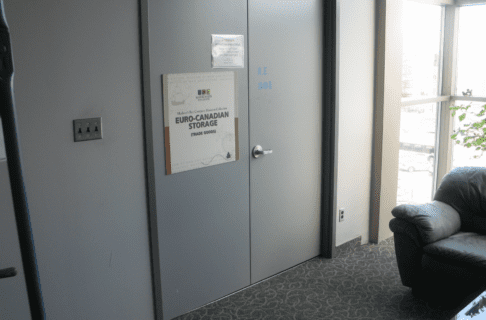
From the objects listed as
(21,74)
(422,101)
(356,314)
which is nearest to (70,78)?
(21,74)

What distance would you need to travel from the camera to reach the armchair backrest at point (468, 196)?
309 centimetres

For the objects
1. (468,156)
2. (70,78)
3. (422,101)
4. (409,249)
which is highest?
(70,78)

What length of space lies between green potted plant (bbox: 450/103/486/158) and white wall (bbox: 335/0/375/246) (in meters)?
1.14

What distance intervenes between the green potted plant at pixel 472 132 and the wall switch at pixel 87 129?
132 inches

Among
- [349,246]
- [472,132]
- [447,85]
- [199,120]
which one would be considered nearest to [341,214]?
[349,246]

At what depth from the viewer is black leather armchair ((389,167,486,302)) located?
2.72 metres

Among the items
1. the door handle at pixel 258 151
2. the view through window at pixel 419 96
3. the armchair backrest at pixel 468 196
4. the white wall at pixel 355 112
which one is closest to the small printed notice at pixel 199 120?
the door handle at pixel 258 151

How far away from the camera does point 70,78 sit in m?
2.13

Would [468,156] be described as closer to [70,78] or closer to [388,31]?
[388,31]

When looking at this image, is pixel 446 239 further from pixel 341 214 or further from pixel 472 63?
pixel 472 63

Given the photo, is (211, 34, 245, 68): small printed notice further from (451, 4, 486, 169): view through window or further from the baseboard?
(451, 4, 486, 169): view through window

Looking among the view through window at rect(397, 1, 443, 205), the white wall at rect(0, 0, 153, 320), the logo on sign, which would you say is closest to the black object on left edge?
the white wall at rect(0, 0, 153, 320)

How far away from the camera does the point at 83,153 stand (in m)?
2.22

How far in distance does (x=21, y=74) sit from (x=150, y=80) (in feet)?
2.12
